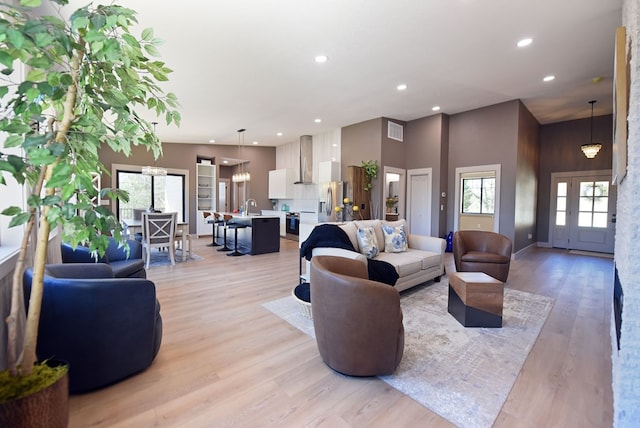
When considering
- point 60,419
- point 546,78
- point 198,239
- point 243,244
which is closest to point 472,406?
point 60,419

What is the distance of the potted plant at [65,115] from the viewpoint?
972 millimetres

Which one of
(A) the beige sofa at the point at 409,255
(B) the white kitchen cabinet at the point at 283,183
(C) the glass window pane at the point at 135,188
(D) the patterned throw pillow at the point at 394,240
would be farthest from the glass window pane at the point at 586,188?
(C) the glass window pane at the point at 135,188

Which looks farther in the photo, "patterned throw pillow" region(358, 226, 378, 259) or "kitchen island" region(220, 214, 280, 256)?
"kitchen island" region(220, 214, 280, 256)

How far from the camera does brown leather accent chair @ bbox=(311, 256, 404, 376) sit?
182cm

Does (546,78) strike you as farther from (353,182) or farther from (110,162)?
(110,162)

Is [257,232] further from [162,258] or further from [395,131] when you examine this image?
[395,131]

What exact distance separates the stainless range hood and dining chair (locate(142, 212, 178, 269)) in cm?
452

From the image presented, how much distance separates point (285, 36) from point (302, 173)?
5625mm

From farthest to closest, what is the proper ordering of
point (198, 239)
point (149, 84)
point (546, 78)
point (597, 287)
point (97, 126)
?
point (198, 239)
point (546, 78)
point (597, 287)
point (149, 84)
point (97, 126)

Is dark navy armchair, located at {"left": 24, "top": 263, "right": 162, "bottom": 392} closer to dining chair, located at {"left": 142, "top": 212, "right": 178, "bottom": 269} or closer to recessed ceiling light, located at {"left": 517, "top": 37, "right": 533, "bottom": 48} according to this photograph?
dining chair, located at {"left": 142, "top": 212, "right": 178, "bottom": 269}

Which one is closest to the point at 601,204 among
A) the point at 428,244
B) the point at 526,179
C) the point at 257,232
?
the point at 526,179

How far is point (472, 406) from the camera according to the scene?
1.73 meters

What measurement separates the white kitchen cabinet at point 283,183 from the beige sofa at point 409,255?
17.8ft

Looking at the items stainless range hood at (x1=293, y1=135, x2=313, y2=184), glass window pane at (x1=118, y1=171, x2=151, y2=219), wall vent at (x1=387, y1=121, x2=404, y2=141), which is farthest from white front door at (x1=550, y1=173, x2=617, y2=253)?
glass window pane at (x1=118, y1=171, x2=151, y2=219)
